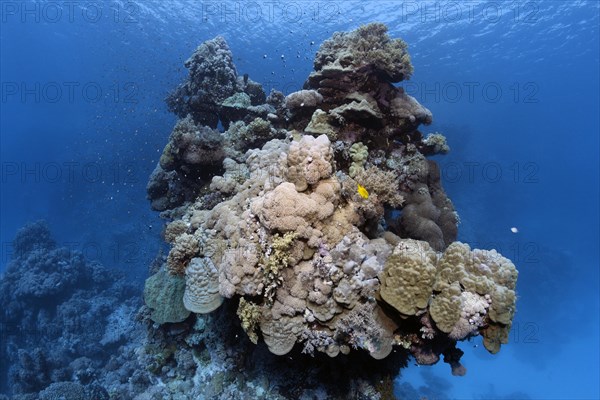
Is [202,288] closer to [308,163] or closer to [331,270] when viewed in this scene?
[331,270]

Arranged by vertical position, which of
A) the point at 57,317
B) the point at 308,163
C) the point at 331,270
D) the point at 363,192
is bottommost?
the point at 57,317

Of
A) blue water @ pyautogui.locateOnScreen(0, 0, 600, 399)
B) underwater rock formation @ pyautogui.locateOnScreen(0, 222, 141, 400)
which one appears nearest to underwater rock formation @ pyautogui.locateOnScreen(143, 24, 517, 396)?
underwater rock formation @ pyautogui.locateOnScreen(0, 222, 141, 400)

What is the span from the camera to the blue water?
96.9 ft

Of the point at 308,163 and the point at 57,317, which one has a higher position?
the point at 308,163

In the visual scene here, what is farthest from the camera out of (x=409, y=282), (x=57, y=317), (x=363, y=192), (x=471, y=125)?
(x=471, y=125)

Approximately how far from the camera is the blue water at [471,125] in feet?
96.9

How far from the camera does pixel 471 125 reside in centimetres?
3859

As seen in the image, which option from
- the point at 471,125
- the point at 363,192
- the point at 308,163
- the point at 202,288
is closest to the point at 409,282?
the point at 363,192

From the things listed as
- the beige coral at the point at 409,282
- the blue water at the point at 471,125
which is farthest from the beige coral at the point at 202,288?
the blue water at the point at 471,125

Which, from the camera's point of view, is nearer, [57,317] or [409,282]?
[409,282]

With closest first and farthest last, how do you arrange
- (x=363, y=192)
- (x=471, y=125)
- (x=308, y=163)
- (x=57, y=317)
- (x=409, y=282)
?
(x=409, y=282)
(x=308, y=163)
(x=363, y=192)
(x=57, y=317)
(x=471, y=125)

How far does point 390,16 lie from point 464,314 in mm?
28983

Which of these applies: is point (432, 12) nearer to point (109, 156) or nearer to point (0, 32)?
point (109, 156)

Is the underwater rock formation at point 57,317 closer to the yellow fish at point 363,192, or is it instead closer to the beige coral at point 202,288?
the beige coral at point 202,288
